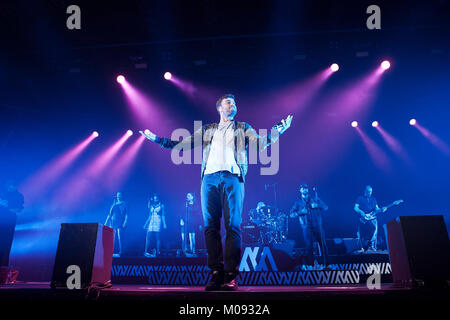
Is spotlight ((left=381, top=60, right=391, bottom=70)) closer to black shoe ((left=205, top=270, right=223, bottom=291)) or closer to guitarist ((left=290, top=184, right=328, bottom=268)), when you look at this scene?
guitarist ((left=290, top=184, right=328, bottom=268))

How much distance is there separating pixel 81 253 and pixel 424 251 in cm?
316

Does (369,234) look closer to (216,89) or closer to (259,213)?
(259,213)

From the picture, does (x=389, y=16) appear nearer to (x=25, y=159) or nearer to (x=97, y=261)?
(x=97, y=261)

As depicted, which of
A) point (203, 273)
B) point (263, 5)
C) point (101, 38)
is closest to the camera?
point (203, 273)

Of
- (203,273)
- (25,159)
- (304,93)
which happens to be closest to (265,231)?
(203,273)

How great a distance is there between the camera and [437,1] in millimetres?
6781

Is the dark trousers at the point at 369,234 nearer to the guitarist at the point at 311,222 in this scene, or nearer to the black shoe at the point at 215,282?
the guitarist at the point at 311,222

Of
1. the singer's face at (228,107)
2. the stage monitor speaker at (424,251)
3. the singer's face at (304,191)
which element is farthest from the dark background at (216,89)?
the stage monitor speaker at (424,251)

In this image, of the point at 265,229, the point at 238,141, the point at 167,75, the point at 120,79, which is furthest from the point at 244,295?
the point at 120,79

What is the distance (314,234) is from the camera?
8.35m

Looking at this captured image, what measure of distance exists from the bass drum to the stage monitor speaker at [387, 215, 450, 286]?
6.41m

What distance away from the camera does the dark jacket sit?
3414 millimetres

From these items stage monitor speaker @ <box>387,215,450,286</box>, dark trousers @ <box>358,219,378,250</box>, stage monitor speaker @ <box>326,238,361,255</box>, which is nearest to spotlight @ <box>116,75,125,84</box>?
stage monitor speaker @ <box>326,238,361,255</box>
